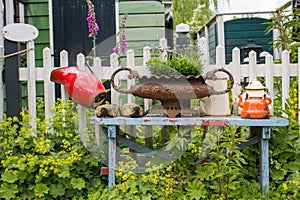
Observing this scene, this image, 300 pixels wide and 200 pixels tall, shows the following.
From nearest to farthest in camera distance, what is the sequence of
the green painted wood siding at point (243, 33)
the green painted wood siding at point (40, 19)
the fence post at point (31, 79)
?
the fence post at point (31, 79) < the green painted wood siding at point (40, 19) < the green painted wood siding at point (243, 33)

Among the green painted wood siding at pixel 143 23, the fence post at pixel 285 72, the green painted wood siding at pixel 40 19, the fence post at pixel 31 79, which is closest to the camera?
the fence post at pixel 285 72

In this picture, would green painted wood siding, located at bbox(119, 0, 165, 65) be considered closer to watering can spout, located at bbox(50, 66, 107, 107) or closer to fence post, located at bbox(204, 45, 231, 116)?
watering can spout, located at bbox(50, 66, 107, 107)

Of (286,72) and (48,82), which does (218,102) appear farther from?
(48,82)

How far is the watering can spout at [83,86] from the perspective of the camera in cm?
342

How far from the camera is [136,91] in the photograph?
3.18 m

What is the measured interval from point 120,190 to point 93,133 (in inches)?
23.8

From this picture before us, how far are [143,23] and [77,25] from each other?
2.62 feet

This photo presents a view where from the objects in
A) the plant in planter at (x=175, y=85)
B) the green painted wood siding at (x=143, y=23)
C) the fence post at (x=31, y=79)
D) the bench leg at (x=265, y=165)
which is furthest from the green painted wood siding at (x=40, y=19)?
the bench leg at (x=265, y=165)

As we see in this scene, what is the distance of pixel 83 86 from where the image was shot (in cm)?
341

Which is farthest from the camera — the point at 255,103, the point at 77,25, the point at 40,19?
the point at 40,19

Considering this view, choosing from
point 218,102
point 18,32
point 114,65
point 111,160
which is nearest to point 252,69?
point 218,102

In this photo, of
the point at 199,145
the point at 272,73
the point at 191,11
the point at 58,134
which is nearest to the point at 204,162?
the point at 199,145

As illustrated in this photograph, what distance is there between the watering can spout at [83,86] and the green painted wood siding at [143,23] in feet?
6.13

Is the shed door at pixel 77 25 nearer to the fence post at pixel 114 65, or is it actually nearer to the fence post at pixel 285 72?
the fence post at pixel 114 65
